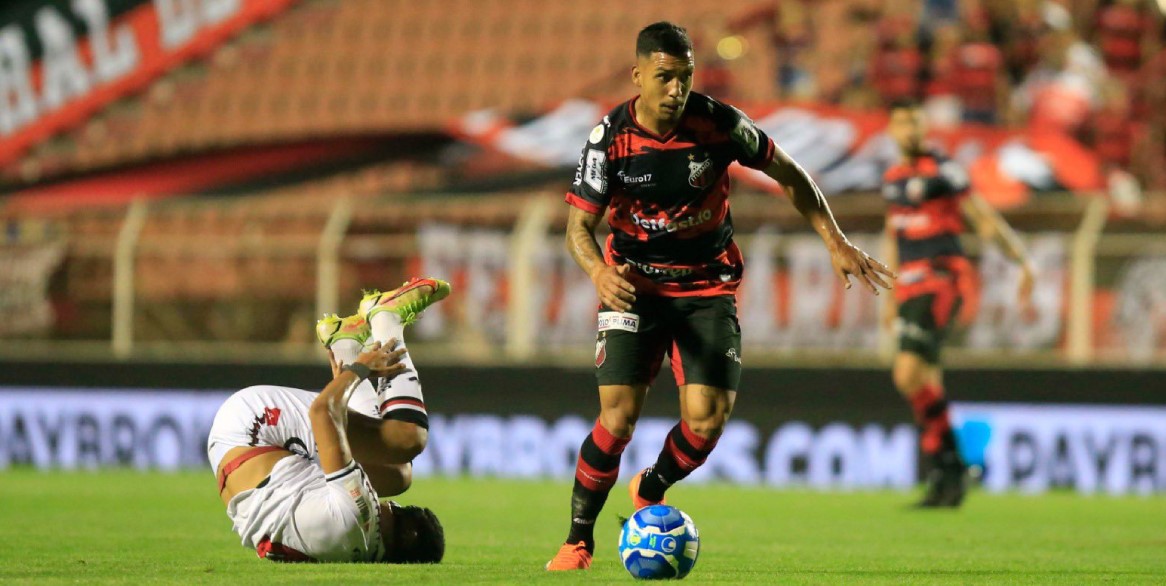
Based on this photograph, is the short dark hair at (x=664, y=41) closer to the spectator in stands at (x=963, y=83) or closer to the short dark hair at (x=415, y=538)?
the short dark hair at (x=415, y=538)

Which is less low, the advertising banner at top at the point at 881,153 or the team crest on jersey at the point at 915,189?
the advertising banner at top at the point at 881,153

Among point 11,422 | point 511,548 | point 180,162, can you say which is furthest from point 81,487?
point 180,162

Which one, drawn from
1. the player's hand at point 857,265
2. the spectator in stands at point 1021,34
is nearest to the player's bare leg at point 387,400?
the player's hand at point 857,265

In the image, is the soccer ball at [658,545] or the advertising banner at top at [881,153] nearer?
the soccer ball at [658,545]

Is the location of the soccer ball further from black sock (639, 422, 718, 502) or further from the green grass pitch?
black sock (639, 422, 718, 502)

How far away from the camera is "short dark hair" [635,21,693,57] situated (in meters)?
6.04

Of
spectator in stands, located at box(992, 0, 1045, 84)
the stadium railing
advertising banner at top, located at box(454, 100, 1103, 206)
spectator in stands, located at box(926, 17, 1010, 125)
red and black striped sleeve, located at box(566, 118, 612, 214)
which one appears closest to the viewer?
red and black striped sleeve, located at box(566, 118, 612, 214)

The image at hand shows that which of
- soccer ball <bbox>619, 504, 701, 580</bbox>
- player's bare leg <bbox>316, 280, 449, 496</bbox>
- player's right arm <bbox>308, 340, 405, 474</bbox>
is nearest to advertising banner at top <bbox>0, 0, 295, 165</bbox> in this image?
player's bare leg <bbox>316, 280, 449, 496</bbox>

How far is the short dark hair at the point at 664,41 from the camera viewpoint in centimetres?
604

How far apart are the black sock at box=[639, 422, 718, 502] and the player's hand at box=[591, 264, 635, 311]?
80 cm

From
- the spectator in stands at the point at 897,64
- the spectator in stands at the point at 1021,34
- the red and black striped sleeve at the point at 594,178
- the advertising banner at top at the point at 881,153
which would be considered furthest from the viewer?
the spectator in stands at the point at 1021,34

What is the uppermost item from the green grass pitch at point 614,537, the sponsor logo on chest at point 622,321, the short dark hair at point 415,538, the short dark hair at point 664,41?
the short dark hair at point 664,41

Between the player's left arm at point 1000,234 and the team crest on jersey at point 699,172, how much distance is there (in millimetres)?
4170

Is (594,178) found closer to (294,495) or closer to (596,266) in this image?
(596,266)
